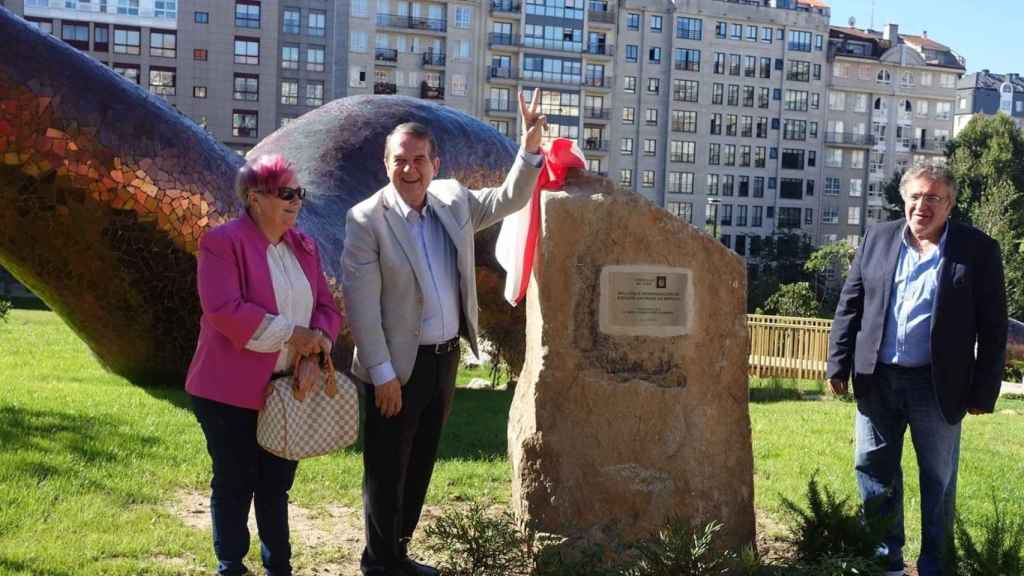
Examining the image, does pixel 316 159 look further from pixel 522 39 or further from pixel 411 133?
pixel 522 39

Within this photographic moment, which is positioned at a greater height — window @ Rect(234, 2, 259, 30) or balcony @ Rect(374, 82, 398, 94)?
window @ Rect(234, 2, 259, 30)

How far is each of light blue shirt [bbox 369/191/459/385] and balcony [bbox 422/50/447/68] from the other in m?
48.2

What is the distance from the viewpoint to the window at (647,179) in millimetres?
56094

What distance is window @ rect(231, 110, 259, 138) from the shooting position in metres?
47.7

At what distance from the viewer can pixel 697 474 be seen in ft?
16.6

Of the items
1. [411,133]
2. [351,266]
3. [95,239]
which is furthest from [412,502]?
[95,239]

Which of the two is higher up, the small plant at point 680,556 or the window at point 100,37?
the window at point 100,37

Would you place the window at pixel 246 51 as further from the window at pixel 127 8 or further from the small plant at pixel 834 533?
the small plant at pixel 834 533

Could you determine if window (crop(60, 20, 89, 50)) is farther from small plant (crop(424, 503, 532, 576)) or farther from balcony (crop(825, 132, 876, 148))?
small plant (crop(424, 503, 532, 576))

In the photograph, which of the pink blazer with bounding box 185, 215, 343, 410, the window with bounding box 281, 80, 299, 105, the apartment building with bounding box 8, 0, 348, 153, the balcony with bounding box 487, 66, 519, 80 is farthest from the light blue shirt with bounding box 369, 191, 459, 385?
the balcony with bounding box 487, 66, 519, 80

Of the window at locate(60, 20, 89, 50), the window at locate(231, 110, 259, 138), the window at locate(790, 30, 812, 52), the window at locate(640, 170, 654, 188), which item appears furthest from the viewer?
the window at locate(790, 30, 812, 52)

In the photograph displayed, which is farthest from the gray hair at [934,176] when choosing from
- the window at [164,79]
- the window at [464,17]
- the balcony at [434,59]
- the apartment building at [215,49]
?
the window at [464,17]

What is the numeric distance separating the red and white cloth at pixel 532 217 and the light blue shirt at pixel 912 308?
1.59 metres

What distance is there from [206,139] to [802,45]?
54.9 m
